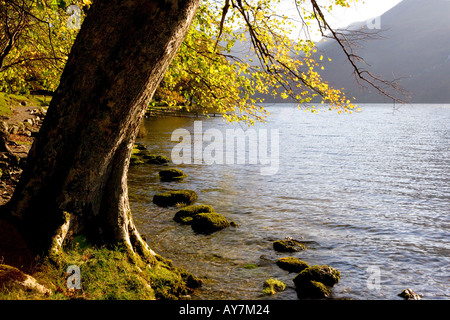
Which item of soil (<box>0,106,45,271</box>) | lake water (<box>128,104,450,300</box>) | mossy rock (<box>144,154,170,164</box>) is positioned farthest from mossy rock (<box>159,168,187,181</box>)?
soil (<box>0,106,45,271</box>)

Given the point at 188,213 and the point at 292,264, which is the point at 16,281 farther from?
the point at 188,213

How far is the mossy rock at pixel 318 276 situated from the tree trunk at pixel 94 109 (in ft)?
19.4

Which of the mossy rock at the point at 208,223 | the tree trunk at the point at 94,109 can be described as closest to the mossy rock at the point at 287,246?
the mossy rock at the point at 208,223

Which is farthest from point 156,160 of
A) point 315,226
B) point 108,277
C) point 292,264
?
point 108,277

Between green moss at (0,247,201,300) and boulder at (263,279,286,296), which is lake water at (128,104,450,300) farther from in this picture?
green moss at (0,247,201,300)

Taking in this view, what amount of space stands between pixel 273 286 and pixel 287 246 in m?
2.93

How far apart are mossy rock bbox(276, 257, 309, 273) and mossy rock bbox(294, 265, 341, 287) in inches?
25.2

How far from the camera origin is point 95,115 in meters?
6.00

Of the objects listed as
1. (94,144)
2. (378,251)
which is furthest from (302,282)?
(94,144)

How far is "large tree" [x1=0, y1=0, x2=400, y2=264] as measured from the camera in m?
5.84

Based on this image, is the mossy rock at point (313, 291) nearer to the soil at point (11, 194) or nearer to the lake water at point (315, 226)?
the lake water at point (315, 226)
